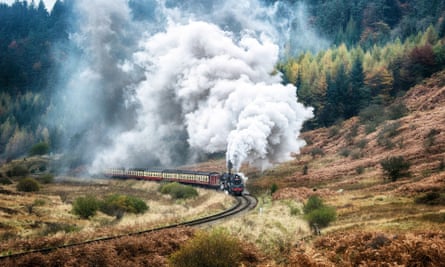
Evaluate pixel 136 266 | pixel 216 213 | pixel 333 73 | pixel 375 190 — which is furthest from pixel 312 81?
pixel 136 266

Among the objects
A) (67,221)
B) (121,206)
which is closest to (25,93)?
(121,206)

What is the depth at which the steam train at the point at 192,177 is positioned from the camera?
37312 mm

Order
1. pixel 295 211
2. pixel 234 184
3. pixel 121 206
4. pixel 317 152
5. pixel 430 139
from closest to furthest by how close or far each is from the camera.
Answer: pixel 295 211
pixel 121 206
pixel 234 184
pixel 430 139
pixel 317 152

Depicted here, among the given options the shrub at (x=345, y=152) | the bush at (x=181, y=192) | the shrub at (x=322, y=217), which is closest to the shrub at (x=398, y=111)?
the shrub at (x=345, y=152)

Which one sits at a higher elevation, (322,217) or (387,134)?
(387,134)

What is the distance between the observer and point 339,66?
80938 mm

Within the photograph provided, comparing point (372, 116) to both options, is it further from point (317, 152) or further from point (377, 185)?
point (377, 185)

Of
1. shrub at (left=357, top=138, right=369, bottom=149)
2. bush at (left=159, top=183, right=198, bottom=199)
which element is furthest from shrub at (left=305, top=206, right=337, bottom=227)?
shrub at (left=357, top=138, right=369, bottom=149)

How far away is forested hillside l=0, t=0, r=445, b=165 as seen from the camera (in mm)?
70688

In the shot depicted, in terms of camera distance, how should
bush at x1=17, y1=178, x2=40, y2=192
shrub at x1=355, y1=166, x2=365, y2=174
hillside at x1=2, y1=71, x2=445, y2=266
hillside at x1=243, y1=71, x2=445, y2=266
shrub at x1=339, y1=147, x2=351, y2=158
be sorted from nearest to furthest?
hillside at x1=243, y1=71, x2=445, y2=266
hillside at x1=2, y1=71, x2=445, y2=266
shrub at x1=355, y1=166, x2=365, y2=174
bush at x1=17, y1=178, x2=40, y2=192
shrub at x1=339, y1=147, x2=351, y2=158

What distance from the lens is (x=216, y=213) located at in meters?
27.6

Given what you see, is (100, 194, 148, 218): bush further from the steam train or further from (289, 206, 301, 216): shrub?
(289, 206, 301, 216): shrub

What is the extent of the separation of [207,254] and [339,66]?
75113 millimetres

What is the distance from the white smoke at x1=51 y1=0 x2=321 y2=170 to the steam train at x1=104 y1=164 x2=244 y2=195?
10.2 feet
